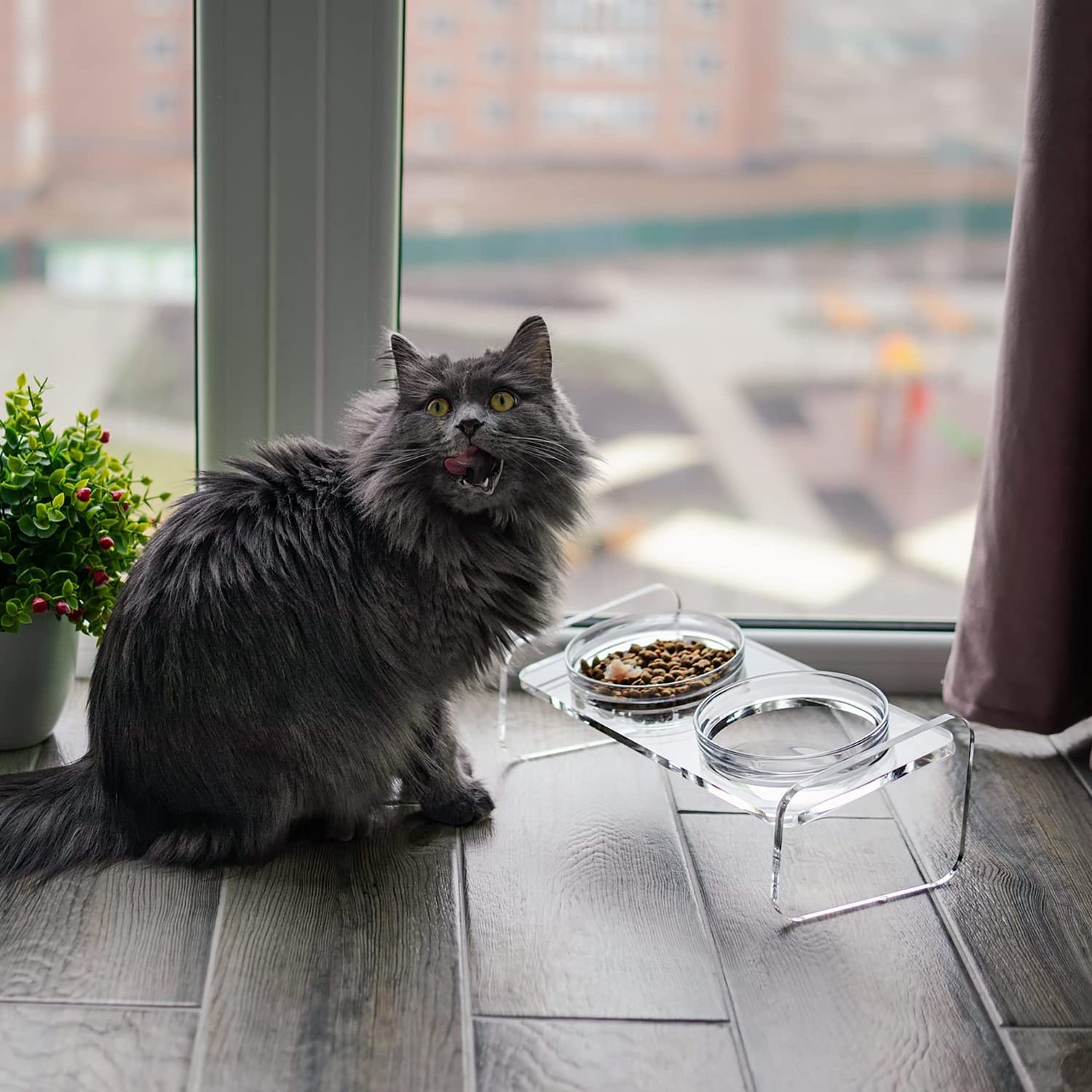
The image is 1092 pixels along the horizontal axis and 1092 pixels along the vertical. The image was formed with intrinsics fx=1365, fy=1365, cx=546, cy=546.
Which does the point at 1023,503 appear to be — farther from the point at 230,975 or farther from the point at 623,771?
the point at 230,975

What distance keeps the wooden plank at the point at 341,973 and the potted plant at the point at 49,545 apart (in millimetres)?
494

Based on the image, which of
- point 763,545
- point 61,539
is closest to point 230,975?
point 61,539

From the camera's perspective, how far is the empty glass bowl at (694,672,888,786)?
5.90ft

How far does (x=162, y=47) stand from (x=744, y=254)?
3.21ft

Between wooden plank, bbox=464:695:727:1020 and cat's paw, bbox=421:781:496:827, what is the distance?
19 millimetres

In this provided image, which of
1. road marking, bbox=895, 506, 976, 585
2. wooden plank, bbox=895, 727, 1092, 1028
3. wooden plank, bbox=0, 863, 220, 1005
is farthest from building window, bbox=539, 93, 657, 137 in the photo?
wooden plank, bbox=0, 863, 220, 1005

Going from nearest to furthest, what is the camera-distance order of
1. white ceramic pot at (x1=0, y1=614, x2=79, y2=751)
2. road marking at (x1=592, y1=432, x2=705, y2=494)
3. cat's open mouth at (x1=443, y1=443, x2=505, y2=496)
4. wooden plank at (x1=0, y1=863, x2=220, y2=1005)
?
wooden plank at (x1=0, y1=863, x2=220, y2=1005), cat's open mouth at (x1=443, y1=443, x2=505, y2=496), white ceramic pot at (x1=0, y1=614, x2=79, y2=751), road marking at (x1=592, y1=432, x2=705, y2=494)

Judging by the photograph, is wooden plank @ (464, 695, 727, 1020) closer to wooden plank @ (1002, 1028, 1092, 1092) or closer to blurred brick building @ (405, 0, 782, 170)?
wooden plank @ (1002, 1028, 1092, 1092)

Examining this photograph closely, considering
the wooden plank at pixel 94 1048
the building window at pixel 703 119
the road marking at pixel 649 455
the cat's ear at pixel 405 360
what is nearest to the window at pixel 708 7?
the building window at pixel 703 119

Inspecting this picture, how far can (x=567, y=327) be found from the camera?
2.33m

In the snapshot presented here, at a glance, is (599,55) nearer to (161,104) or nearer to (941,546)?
(161,104)

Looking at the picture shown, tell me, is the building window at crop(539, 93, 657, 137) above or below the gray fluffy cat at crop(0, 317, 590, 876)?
above

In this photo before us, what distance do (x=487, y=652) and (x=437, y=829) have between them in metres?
0.28

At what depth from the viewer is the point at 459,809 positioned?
1859mm
